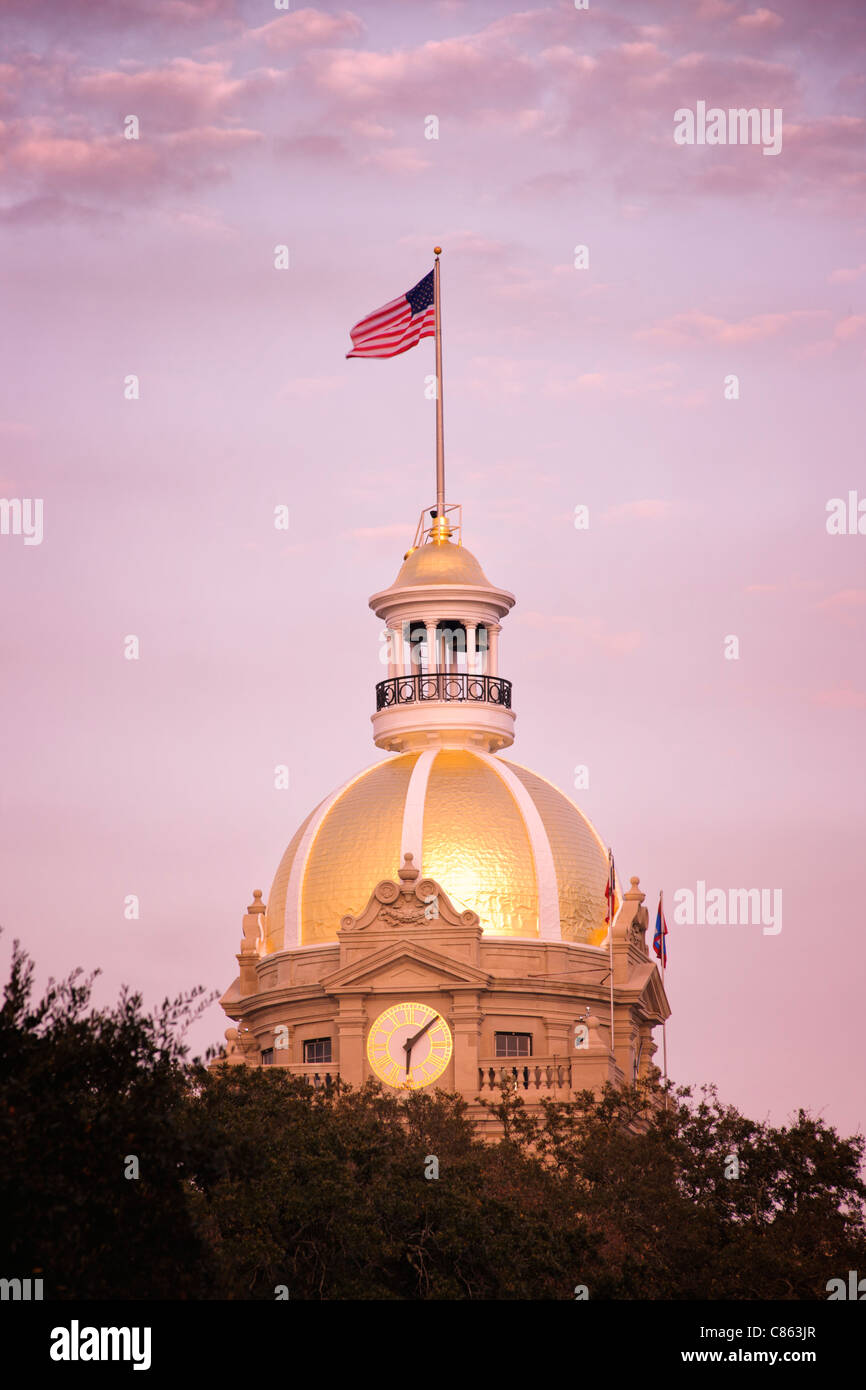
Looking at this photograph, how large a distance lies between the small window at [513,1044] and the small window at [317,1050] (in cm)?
494

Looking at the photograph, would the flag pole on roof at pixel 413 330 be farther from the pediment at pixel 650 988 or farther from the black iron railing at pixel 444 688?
the pediment at pixel 650 988

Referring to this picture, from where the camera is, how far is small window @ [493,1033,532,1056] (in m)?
83.8

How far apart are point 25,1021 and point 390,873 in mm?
40600

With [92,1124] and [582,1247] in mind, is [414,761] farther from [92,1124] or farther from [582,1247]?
[92,1124]

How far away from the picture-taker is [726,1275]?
210ft

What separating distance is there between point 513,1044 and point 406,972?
12.4 ft

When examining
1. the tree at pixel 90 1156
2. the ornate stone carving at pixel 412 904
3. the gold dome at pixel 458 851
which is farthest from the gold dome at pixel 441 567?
the tree at pixel 90 1156

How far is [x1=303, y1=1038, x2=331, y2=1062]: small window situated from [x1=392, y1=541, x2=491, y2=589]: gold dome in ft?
49.1

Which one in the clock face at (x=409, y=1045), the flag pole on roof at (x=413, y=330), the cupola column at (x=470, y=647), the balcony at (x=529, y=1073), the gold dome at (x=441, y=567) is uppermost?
the flag pole on roof at (x=413, y=330)

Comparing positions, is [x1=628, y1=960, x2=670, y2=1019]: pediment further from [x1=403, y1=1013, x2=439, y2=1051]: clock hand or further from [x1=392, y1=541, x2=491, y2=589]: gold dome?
[x1=392, y1=541, x2=491, y2=589]: gold dome

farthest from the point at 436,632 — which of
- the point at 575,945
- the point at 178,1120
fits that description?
the point at 178,1120

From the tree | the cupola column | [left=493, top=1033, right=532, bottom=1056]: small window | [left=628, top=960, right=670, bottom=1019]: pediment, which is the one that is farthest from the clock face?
the tree

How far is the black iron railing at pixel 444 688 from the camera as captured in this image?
91.2 metres

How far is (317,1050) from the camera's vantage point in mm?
85188
